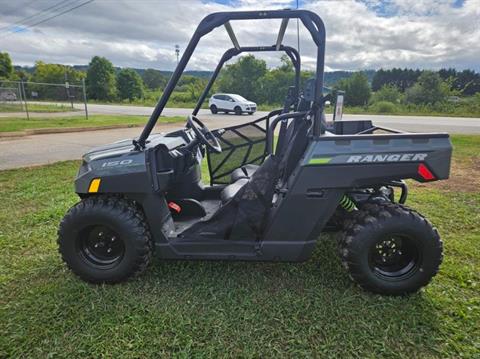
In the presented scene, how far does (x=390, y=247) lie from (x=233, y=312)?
1.22 meters

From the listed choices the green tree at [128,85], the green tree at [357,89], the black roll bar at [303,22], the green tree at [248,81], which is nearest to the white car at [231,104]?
the green tree at [248,81]

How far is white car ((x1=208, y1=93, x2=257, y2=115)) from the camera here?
72.9 ft

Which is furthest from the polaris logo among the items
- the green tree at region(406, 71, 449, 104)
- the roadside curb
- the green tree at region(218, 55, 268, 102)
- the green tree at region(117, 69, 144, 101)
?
the green tree at region(117, 69, 144, 101)

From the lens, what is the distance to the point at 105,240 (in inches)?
103

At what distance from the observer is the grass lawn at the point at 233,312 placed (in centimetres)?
195

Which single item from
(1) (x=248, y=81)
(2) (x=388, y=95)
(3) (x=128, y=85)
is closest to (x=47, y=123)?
(1) (x=248, y=81)

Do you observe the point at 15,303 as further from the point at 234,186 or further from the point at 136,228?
the point at 234,186

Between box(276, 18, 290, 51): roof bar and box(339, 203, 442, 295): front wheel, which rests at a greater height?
box(276, 18, 290, 51): roof bar

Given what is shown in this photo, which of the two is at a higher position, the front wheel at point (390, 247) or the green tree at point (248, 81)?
the green tree at point (248, 81)

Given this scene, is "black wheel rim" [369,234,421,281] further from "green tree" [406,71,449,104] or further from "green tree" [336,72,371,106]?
"green tree" [406,71,449,104]

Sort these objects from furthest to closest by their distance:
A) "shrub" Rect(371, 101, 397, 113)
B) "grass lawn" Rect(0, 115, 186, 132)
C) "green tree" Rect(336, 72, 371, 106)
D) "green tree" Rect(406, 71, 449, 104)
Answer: "green tree" Rect(406, 71, 449, 104)
"green tree" Rect(336, 72, 371, 106)
"shrub" Rect(371, 101, 397, 113)
"grass lawn" Rect(0, 115, 186, 132)

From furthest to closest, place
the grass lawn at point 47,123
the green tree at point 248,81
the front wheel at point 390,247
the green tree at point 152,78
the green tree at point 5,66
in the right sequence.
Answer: the green tree at point 152,78, the green tree at point 5,66, the green tree at point 248,81, the grass lawn at point 47,123, the front wheel at point 390,247

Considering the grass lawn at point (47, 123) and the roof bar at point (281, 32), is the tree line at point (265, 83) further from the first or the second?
the roof bar at point (281, 32)

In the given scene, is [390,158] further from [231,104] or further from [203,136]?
[231,104]
